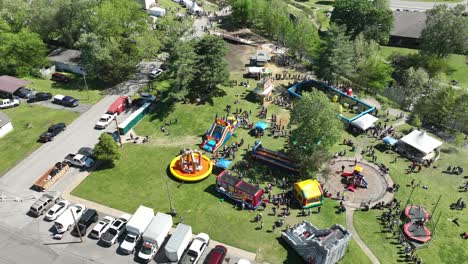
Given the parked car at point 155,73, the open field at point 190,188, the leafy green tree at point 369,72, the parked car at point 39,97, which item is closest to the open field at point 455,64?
the leafy green tree at point 369,72

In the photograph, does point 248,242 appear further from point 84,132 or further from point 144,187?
point 84,132

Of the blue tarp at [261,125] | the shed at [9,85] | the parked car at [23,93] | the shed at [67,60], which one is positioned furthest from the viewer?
the shed at [67,60]

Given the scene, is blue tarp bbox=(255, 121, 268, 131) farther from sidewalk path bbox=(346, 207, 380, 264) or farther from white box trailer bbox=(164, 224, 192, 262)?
white box trailer bbox=(164, 224, 192, 262)

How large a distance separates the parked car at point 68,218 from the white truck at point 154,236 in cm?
759

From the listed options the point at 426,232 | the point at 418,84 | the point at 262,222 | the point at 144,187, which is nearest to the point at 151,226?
the point at 144,187

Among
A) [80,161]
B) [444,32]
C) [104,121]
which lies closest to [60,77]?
[104,121]

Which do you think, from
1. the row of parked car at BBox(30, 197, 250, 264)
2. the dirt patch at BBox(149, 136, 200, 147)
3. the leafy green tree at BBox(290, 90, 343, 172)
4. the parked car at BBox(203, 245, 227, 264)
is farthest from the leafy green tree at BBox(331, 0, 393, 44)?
the row of parked car at BBox(30, 197, 250, 264)

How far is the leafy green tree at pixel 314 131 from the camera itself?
46531mm

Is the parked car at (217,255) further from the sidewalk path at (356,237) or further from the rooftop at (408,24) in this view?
the rooftop at (408,24)

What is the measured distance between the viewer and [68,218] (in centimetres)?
4206

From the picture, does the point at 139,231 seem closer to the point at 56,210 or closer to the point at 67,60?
the point at 56,210

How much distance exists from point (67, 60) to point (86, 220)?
4246 cm

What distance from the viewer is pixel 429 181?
1961 inches

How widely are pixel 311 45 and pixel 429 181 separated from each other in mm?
37325
